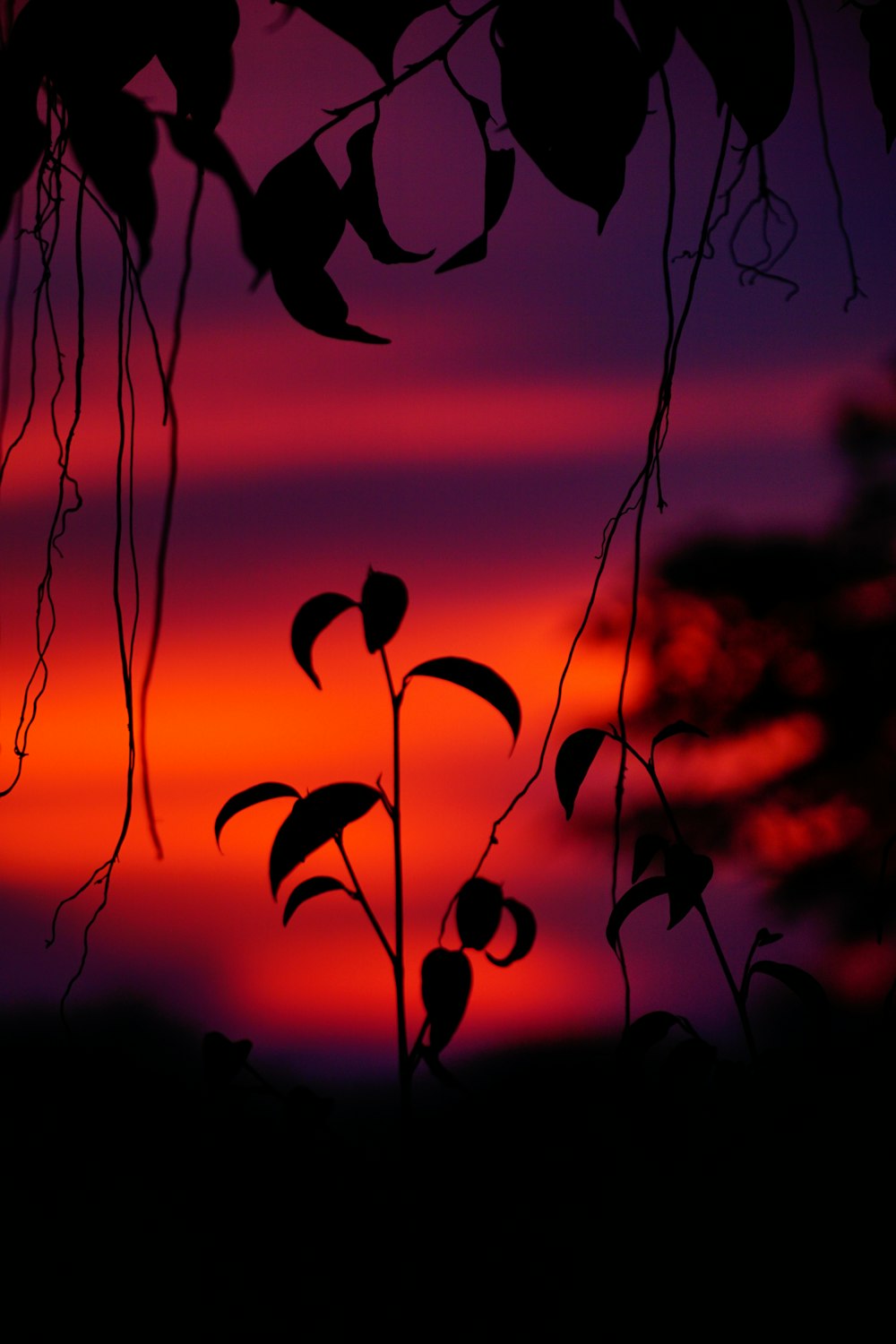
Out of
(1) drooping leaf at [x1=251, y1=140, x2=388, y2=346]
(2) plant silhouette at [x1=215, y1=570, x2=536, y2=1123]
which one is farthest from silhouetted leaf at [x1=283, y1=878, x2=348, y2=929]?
(1) drooping leaf at [x1=251, y1=140, x2=388, y2=346]

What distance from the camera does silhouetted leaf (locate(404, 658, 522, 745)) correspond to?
0.69 m

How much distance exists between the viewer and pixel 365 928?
971mm

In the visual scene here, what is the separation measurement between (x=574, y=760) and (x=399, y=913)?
159 mm

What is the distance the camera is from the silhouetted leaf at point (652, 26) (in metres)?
0.47

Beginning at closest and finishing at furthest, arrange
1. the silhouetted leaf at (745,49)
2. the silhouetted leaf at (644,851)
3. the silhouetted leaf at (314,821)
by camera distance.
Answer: the silhouetted leaf at (745,49)
the silhouetted leaf at (314,821)
the silhouetted leaf at (644,851)

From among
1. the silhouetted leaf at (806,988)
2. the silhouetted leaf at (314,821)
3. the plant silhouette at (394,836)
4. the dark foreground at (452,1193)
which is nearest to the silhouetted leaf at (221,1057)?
the dark foreground at (452,1193)

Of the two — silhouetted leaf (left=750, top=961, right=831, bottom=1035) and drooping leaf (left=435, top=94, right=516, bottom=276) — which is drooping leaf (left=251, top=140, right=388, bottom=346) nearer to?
drooping leaf (left=435, top=94, right=516, bottom=276)

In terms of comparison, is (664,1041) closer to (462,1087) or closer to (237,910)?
(462,1087)

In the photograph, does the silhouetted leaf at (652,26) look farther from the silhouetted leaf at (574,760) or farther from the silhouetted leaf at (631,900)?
the silhouetted leaf at (631,900)

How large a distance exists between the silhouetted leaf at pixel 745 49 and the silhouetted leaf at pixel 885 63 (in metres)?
0.11

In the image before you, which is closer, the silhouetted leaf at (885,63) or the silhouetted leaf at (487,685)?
the silhouetted leaf at (885,63)

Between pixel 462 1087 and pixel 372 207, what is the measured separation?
56 centimetres

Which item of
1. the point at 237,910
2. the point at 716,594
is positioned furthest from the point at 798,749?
the point at 237,910

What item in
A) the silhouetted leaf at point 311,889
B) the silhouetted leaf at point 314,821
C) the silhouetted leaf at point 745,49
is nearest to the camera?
the silhouetted leaf at point 745,49
